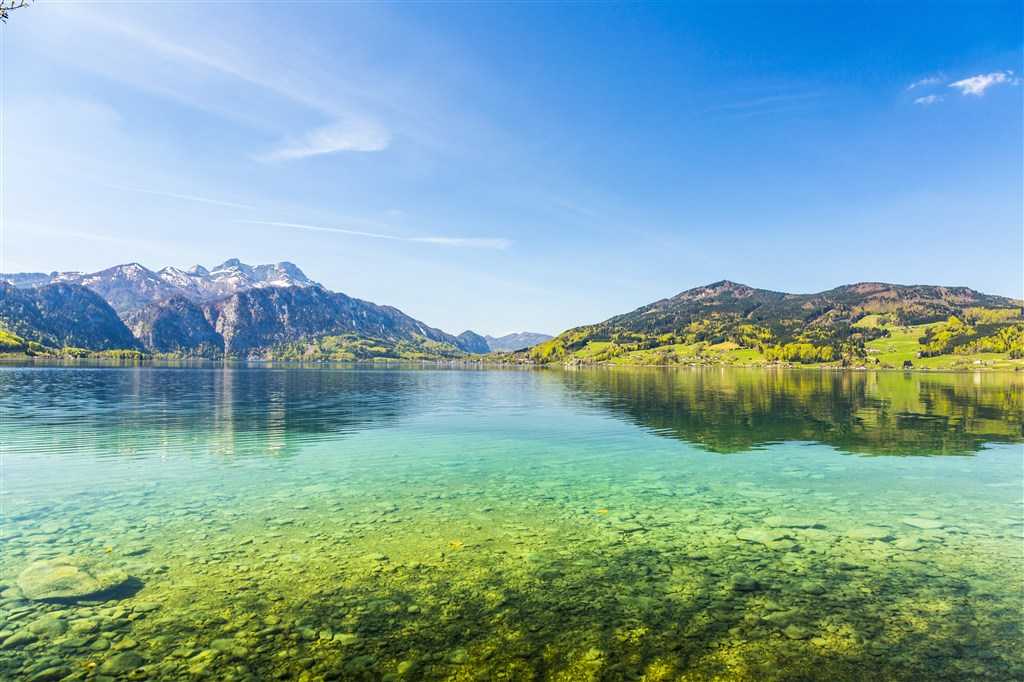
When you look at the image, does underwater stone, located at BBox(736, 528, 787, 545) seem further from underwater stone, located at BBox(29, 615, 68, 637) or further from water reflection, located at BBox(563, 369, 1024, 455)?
water reflection, located at BBox(563, 369, 1024, 455)

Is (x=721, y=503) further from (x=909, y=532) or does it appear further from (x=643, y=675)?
(x=643, y=675)

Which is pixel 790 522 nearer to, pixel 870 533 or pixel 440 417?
pixel 870 533

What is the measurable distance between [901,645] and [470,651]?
37.6 ft

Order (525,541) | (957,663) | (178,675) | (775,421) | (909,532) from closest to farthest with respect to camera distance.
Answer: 1. (178,675)
2. (957,663)
3. (525,541)
4. (909,532)
5. (775,421)

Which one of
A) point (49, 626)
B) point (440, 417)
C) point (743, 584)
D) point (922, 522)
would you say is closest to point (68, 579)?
point (49, 626)

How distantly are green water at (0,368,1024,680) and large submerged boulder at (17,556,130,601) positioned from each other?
236 millimetres

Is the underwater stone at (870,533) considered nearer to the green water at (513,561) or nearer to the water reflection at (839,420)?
the green water at (513,561)

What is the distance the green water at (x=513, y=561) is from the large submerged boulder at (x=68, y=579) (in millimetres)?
236

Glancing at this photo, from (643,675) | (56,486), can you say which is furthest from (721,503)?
(56,486)

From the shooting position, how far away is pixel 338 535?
23.1 meters

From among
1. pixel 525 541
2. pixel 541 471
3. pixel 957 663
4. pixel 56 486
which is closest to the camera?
pixel 957 663

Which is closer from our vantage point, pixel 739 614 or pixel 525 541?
pixel 739 614

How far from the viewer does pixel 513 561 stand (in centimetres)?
2025

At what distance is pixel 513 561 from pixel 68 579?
15.1 metres
